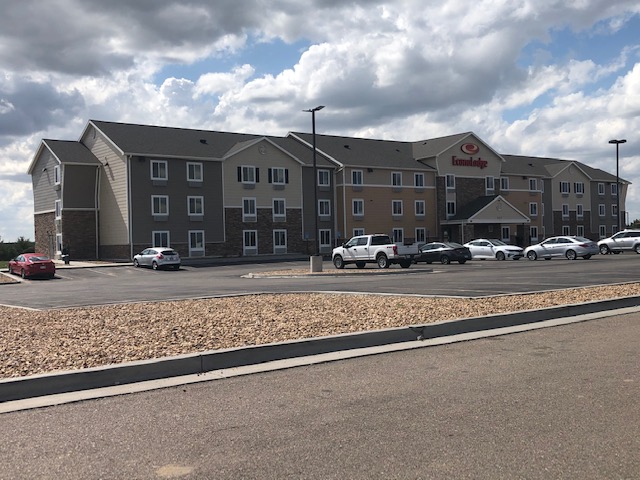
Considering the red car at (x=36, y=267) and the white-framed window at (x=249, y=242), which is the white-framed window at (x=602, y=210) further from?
the red car at (x=36, y=267)

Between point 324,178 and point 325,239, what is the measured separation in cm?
557

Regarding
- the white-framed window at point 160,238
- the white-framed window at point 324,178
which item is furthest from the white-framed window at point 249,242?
the white-framed window at point 324,178

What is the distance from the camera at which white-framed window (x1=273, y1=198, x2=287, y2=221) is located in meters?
54.7

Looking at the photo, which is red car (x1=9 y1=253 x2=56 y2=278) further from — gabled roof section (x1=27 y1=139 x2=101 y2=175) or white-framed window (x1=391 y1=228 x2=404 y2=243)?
white-framed window (x1=391 y1=228 x2=404 y2=243)

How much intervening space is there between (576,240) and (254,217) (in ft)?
84.5

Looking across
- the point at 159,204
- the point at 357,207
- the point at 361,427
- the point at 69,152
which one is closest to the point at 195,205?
the point at 159,204

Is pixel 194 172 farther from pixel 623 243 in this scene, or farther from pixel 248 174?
pixel 623 243

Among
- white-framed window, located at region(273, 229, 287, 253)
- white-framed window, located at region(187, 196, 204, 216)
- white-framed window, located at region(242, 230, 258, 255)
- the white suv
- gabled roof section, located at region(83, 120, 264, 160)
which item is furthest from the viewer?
white-framed window, located at region(273, 229, 287, 253)

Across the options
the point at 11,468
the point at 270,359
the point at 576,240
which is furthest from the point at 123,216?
the point at 11,468

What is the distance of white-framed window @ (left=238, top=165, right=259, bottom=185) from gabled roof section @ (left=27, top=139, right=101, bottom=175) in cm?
1127

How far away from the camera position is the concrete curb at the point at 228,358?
22.5 ft

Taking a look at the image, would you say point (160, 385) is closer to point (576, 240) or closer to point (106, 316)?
point (106, 316)

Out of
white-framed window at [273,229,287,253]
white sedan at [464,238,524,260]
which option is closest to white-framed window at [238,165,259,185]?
white-framed window at [273,229,287,253]

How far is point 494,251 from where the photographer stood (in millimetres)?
41469
